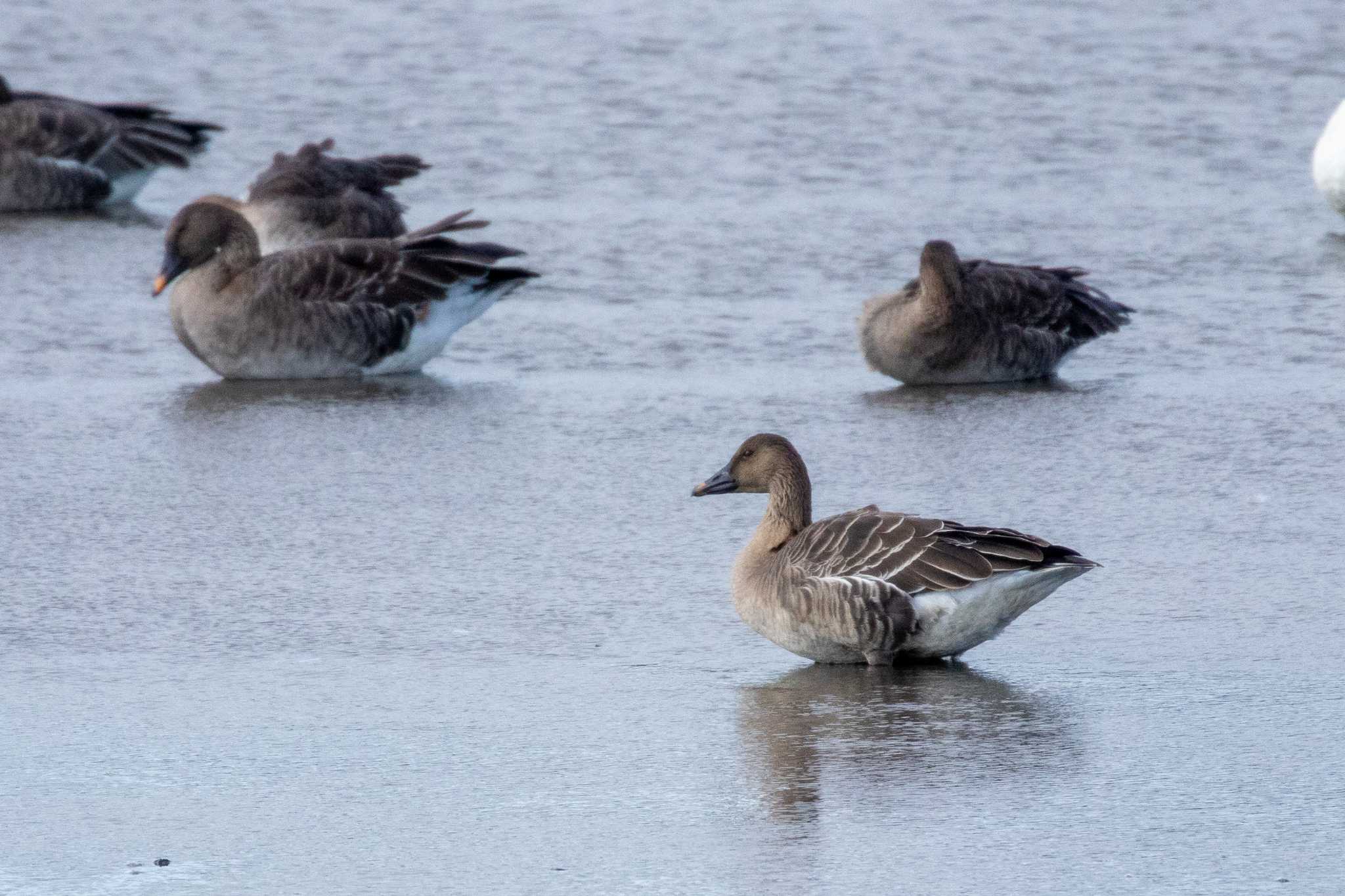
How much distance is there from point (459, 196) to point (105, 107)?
271 centimetres

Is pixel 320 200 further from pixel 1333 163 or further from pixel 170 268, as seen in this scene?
pixel 1333 163

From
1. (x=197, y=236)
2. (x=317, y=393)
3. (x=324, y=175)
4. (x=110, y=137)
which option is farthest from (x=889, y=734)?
(x=110, y=137)

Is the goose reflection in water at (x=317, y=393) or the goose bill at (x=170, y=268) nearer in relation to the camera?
the goose reflection in water at (x=317, y=393)

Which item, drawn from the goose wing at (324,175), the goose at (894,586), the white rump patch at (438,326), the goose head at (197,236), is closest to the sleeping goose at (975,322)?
the white rump patch at (438,326)

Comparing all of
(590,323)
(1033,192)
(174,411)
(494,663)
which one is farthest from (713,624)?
(1033,192)

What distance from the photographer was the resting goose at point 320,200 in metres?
11.4

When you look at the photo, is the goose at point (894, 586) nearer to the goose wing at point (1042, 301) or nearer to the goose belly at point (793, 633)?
the goose belly at point (793, 633)

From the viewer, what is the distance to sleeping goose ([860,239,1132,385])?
29.9 ft

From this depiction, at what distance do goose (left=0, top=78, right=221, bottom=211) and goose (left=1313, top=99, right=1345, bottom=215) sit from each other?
6501 mm

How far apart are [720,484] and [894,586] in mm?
813

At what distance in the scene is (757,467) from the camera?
632cm

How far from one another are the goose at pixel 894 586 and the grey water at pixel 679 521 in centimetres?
11

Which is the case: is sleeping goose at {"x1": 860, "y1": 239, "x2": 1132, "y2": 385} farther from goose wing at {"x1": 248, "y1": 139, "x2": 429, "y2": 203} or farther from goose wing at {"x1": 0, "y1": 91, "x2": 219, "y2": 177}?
goose wing at {"x1": 0, "y1": 91, "x2": 219, "y2": 177}

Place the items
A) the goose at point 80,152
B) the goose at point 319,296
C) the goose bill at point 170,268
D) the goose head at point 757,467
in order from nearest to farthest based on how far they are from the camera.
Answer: the goose head at point 757,467
the goose at point 319,296
the goose bill at point 170,268
the goose at point 80,152
